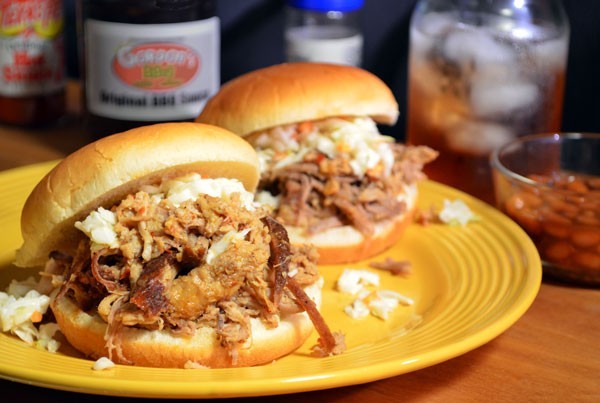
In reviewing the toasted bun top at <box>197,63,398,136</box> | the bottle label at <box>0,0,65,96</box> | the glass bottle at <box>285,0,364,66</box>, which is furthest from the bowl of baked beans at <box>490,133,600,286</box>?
the bottle label at <box>0,0,65,96</box>

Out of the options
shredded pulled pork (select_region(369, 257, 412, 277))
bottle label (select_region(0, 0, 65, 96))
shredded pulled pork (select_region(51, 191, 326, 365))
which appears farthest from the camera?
bottle label (select_region(0, 0, 65, 96))

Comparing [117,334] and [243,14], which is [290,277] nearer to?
[117,334]

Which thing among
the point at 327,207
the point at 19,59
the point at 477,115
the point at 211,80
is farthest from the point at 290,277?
the point at 19,59

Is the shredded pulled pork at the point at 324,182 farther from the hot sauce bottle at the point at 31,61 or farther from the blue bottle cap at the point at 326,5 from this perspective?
the hot sauce bottle at the point at 31,61

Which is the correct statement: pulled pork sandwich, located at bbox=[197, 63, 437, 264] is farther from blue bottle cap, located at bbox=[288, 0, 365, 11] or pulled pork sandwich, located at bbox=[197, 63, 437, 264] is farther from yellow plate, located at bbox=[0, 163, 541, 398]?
blue bottle cap, located at bbox=[288, 0, 365, 11]

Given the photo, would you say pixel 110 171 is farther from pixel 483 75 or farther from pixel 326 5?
pixel 326 5

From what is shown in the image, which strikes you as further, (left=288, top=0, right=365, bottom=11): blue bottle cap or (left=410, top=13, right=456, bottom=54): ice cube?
(left=288, top=0, right=365, bottom=11): blue bottle cap

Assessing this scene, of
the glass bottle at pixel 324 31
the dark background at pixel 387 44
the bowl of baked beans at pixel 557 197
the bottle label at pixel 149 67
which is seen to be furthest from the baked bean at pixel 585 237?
the bottle label at pixel 149 67
